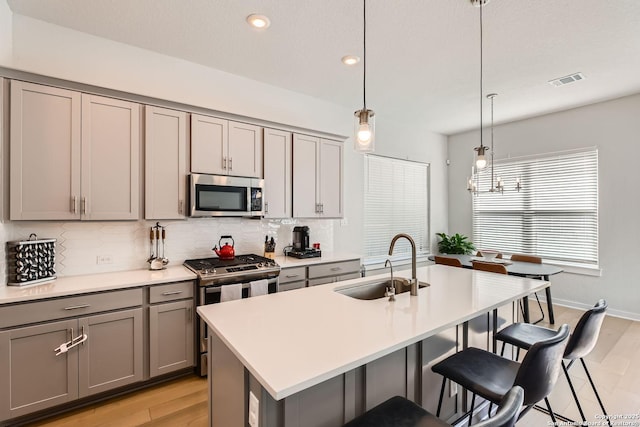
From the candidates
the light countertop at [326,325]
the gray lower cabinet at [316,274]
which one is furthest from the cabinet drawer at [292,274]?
the light countertop at [326,325]

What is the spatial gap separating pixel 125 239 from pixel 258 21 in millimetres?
2212

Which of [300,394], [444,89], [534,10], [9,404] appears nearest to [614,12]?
[534,10]

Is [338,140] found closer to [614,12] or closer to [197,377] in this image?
[614,12]

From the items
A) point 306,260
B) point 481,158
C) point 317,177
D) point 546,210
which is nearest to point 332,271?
point 306,260

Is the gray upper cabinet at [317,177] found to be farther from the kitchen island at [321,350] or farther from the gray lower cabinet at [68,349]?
the gray lower cabinet at [68,349]

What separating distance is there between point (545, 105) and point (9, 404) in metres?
6.31

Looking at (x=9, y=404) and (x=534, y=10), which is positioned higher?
(x=534, y=10)

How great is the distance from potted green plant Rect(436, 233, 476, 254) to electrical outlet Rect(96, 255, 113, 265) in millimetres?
5026

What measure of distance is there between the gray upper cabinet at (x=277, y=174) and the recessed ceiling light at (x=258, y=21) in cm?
104

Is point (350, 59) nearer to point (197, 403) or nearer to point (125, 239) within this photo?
point (125, 239)

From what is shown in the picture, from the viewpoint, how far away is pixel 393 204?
17.2 ft

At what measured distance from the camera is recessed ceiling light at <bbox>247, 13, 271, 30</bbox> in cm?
239

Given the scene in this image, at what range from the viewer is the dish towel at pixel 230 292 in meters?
2.63

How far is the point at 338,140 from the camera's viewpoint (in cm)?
400
